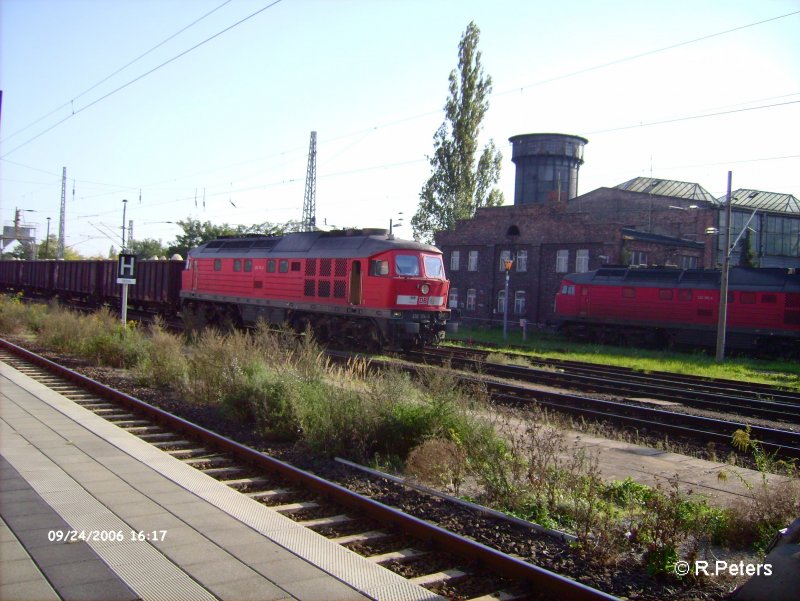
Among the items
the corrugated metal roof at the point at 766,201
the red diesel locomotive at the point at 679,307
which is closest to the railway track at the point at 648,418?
the red diesel locomotive at the point at 679,307

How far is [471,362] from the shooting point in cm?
1941

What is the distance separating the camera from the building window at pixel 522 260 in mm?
40406

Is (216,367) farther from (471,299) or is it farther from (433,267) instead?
(471,299)

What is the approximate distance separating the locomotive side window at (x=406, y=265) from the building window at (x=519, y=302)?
2149 centimetres

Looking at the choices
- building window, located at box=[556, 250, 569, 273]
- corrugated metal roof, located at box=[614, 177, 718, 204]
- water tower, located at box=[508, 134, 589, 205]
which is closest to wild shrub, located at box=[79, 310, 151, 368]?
building window, located at box=[556, 250, 569, 273]

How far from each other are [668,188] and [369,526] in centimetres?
6005

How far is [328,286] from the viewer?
69.8 ft

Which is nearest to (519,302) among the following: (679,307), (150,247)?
(679,307)

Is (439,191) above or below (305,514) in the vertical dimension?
above

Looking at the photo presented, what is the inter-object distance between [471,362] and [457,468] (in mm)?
12209

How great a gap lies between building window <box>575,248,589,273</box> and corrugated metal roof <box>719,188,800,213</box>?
26.3 metres

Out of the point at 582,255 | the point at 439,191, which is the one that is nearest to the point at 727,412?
the point at 582,255

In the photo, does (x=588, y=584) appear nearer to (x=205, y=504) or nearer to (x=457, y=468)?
(x=457, y=468)

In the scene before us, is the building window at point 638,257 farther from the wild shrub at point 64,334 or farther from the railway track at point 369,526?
the railway track at point 369,526
